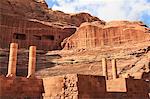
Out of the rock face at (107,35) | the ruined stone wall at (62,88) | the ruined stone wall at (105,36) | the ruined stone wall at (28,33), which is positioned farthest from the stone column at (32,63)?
the ruined stone wall at (105,36)

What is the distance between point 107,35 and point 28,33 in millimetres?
11396

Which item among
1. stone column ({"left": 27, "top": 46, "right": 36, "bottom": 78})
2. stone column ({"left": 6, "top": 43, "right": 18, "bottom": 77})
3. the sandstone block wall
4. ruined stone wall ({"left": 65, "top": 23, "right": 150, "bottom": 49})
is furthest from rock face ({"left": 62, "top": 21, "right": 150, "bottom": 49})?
the sandstone block wall

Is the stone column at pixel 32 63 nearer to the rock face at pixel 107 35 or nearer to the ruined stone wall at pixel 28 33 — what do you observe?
the rock face at pixel 107 35

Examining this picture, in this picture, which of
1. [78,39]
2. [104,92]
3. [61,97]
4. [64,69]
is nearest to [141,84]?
[104,92]

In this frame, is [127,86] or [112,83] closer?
[127,86]

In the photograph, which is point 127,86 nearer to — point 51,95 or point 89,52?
point 51,95

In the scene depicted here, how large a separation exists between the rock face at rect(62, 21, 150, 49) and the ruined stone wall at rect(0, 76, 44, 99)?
2320cm

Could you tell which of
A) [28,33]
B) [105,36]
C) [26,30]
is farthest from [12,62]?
[105,36]

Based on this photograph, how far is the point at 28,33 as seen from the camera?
38625 millimetres

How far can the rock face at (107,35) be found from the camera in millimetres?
35156

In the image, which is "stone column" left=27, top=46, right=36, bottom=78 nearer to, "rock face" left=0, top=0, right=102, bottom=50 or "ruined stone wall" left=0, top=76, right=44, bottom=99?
"ruined stone wall" left=0, top=76, right=44, bottom=99

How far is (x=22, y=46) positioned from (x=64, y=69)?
1096 cm

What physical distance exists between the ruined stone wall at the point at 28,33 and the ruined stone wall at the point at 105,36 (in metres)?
2.42

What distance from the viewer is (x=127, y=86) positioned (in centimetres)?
1483
